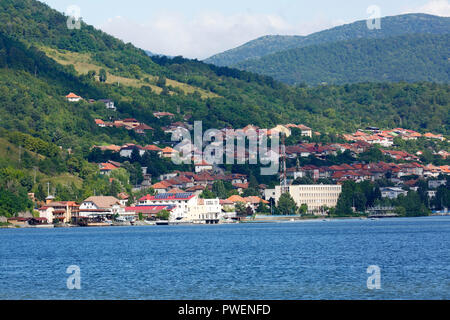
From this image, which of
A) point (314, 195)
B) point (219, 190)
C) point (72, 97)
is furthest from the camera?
point (72, 97)

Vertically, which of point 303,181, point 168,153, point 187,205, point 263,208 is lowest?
point 263,208

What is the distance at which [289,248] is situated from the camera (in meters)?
66.9

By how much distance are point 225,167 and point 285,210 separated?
26806 millimetres

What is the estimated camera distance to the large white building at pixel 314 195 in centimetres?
14625

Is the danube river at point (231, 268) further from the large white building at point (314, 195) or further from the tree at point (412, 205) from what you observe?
the large white building at point (314, 195)

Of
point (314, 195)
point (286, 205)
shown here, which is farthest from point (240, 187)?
point (286, 205)

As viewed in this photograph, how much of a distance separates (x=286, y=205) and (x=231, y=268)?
3664 inches

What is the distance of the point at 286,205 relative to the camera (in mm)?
142750

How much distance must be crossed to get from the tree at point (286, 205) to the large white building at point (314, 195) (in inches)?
97.0

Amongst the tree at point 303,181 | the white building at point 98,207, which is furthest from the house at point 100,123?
the white building at point 98,207

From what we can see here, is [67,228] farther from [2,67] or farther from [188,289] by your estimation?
[188,289]

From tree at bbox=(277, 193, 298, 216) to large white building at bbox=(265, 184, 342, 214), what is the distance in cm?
246

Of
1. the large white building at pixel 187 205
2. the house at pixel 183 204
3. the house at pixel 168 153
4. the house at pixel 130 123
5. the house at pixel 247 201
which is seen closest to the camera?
the house at pixel 183 204

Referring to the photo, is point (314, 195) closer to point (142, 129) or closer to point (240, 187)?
point (240, 187)
